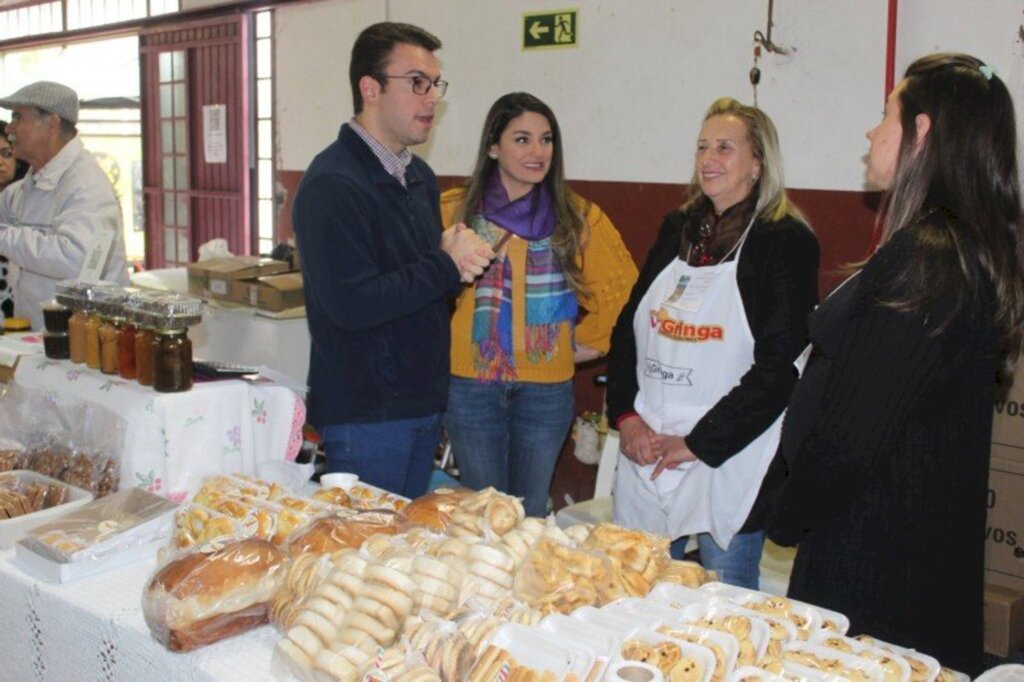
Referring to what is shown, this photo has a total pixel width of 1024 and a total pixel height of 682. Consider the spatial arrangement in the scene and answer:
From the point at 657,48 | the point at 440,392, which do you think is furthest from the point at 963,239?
the point at 657,48

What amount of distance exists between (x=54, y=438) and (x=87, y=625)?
31.7 inches

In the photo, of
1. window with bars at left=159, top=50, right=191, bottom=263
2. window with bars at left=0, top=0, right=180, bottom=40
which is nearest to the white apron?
window with bars at left=159, top=50, right=191, bottom=263

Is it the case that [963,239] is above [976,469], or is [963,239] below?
above

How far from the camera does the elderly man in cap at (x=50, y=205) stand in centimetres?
321

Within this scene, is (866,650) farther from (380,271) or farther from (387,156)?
(387,156)

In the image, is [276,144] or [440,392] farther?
[276,144]

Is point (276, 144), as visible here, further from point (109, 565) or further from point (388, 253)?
point (109, 565)

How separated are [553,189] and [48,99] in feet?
5.87

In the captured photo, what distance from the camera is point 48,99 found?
11.4 ft

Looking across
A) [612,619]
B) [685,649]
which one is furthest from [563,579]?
[685,649]

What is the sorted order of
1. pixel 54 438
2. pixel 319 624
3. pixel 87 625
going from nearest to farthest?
pixel 319 624, pixel 87 625, pixel 54 438

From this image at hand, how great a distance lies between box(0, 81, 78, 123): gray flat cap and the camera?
3.46m

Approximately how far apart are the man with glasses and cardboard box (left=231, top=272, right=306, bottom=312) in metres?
2.20

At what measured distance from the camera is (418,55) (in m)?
2.56
